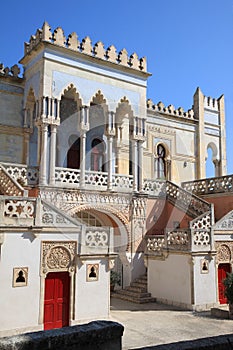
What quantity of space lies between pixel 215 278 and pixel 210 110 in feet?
41.9

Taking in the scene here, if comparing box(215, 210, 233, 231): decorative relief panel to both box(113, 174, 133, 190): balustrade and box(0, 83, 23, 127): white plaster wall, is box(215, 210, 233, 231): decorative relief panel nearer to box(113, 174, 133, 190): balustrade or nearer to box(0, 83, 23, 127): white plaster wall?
box(113, 174, 133, 190): balustrade

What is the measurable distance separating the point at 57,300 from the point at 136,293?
4.89 meters

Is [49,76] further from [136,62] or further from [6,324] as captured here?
[6,324]

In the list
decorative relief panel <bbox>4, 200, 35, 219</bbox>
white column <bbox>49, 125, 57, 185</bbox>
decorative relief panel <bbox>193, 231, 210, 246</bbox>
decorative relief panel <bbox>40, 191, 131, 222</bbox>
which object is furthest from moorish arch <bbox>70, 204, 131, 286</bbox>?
decorative relief panel <bbox>4, 200, 35, 219</bbox>

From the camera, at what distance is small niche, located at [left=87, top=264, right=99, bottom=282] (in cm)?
1105

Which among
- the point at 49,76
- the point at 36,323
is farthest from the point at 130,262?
the point at 49,76

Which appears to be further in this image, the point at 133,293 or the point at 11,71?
the point at 11,71

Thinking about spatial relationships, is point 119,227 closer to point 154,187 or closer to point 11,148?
point 154,187

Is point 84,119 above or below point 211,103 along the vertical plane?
below

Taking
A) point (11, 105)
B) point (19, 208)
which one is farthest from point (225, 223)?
point (11, 105)

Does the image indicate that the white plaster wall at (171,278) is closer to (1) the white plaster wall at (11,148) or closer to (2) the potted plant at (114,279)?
(2) the potted plant at (114,279)

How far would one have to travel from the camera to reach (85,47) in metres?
16.3

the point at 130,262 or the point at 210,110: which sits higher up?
the point at 210,110

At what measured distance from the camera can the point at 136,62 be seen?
696 inches
